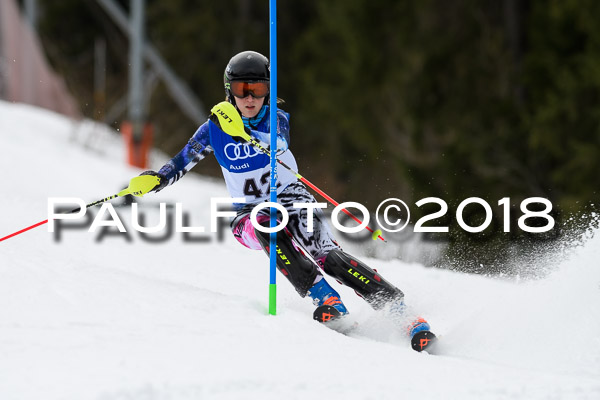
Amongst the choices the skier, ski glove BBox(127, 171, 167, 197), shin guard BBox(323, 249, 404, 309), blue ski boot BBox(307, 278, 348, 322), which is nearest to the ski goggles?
the skier

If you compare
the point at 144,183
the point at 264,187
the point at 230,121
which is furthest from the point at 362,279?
the point at 144,183

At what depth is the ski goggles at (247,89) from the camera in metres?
4.27

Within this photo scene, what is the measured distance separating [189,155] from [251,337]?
45.5 inches

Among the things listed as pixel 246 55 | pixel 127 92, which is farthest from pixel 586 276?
pixel 127 92

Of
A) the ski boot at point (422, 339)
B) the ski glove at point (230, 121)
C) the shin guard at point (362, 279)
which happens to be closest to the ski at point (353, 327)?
the ski boot at point (422, 339)

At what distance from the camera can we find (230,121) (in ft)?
14.0

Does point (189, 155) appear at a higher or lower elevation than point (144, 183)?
higher

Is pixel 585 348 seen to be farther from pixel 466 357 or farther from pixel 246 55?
pixel 246 55

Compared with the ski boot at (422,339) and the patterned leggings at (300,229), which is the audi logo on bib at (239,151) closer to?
the patterned leggings at (300,229)

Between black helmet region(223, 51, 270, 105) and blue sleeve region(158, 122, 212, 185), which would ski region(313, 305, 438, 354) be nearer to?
blue sleeve region(158, 122, 212, 185)

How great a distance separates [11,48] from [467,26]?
7748 mm

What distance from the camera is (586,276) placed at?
15.3 feet

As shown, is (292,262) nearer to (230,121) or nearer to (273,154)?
(273,154)

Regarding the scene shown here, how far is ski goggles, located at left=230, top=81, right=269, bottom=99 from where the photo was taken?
168 inches
